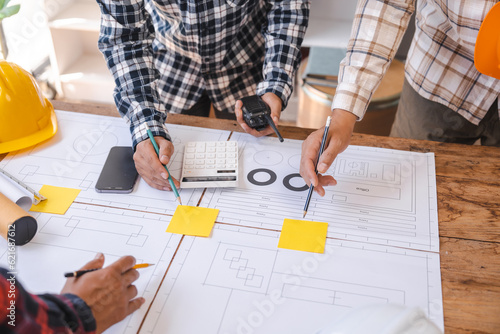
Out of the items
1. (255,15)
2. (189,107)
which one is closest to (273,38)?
(255,15)

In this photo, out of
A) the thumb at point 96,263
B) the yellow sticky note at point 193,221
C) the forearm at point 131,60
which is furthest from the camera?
the forearm at point 131,60

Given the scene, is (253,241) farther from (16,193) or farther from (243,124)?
(16,193)

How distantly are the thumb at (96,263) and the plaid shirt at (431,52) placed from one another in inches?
25.7

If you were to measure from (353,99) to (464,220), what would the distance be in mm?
374

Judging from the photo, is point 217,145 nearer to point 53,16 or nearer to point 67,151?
point 67,151

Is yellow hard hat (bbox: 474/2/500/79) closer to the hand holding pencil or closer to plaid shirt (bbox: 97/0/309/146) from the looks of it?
the hand holding pencil

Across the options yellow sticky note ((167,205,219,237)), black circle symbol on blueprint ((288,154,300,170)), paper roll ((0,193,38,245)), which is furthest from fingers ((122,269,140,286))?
black circle symbol on blueprint ((288,154,300,170))

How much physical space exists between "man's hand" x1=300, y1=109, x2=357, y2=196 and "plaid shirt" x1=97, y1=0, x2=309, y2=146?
0.24 m

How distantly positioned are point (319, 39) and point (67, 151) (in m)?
1.36

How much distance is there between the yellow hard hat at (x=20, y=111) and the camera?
110cm

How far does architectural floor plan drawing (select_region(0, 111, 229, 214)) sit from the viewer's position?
1017 millimetres

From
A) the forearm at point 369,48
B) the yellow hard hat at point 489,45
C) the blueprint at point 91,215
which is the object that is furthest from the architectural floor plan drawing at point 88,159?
the yellow hard hat at point 489,45

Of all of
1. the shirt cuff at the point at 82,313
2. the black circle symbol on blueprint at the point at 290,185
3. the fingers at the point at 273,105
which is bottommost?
the black circle symbol on blueprint at the point at 290,185

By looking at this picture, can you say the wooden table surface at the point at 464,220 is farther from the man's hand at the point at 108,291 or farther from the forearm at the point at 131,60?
the man's hand at the point at 108,291
